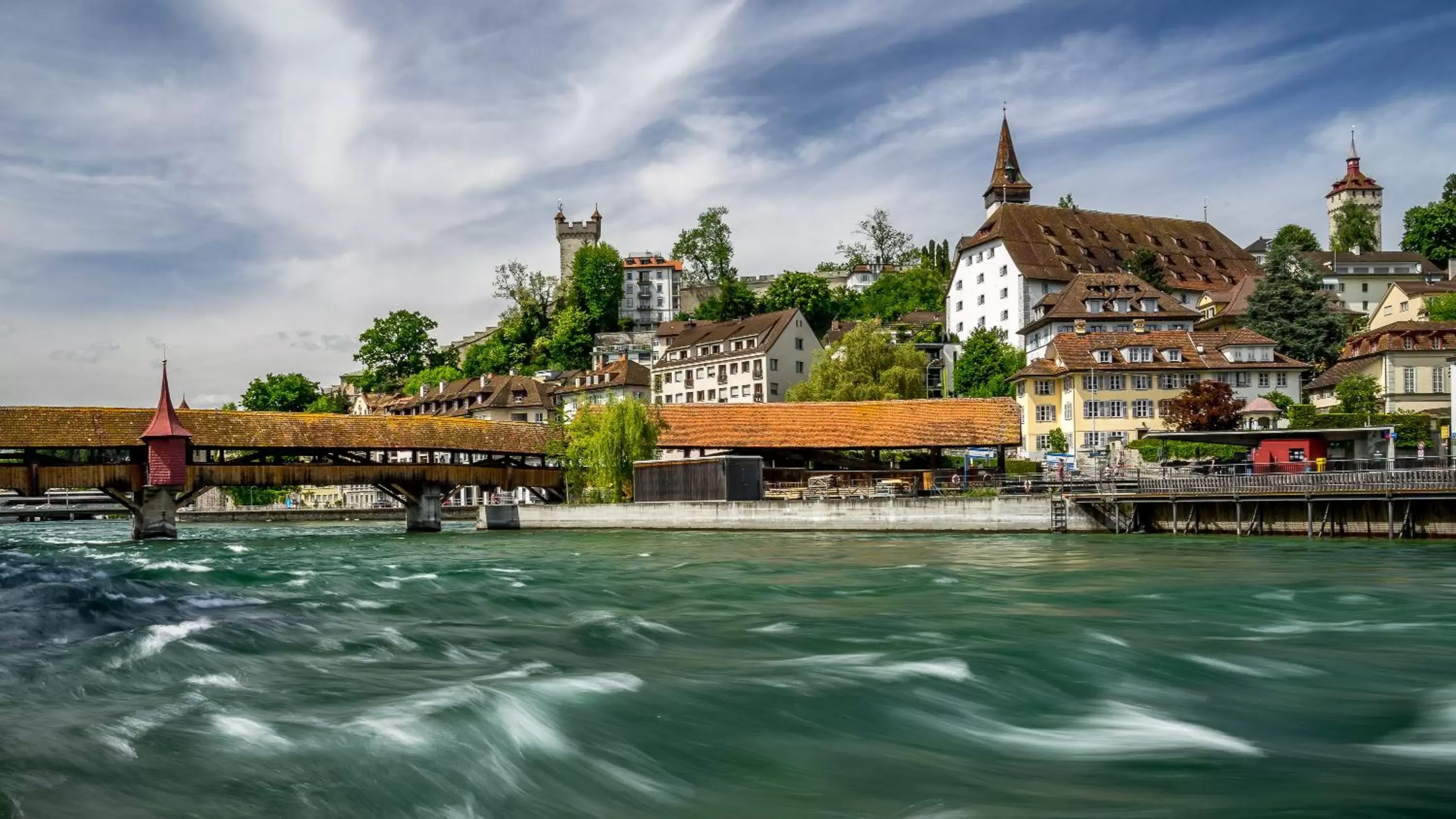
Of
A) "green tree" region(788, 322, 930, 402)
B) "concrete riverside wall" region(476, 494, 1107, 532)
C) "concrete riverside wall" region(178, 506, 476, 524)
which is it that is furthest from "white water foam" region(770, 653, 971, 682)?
"concrete riverside wall" region(178, 506, 476, 524)

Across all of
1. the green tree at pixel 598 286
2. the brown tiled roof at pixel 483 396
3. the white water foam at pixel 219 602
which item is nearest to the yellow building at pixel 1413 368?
the white water foam at pixel 219 602

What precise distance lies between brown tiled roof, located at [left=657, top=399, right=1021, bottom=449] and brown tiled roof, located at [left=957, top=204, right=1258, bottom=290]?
100ft

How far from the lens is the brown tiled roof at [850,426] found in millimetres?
44625

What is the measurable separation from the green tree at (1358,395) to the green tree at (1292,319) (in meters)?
11.1

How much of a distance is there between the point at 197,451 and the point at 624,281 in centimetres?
8209

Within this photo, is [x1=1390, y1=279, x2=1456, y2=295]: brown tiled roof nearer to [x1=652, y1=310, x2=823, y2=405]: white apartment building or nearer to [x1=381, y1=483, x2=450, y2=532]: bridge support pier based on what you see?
[x1=652, y1=310, x2=823, y2=405]: white apartment building


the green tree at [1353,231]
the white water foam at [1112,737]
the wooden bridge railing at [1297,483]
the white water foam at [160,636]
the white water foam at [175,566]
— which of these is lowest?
the white water foam at [175,566]

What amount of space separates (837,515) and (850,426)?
35.2ft

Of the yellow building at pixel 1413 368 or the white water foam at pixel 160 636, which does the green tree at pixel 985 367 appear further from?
the white water foam at pixel 160 636

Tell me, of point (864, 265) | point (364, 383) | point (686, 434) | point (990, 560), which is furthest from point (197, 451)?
point (864, 265)

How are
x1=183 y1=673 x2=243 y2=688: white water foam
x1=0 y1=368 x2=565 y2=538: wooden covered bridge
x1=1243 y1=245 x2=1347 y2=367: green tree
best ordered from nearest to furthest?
x1=183 y1=673 x2=243 y2=688: white water foam < x1=0 y1=368 x2=565 y2=538: wooden covered bridge < x1=1243 y1=245 x2=1347 y2=367: green tree

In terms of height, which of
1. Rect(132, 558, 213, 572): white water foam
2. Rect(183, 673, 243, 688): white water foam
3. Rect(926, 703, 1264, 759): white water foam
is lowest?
Rect(132, 558, 213, 572): white water foam

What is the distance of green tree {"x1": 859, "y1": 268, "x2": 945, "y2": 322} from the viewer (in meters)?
94.9

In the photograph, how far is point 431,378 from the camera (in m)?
109
